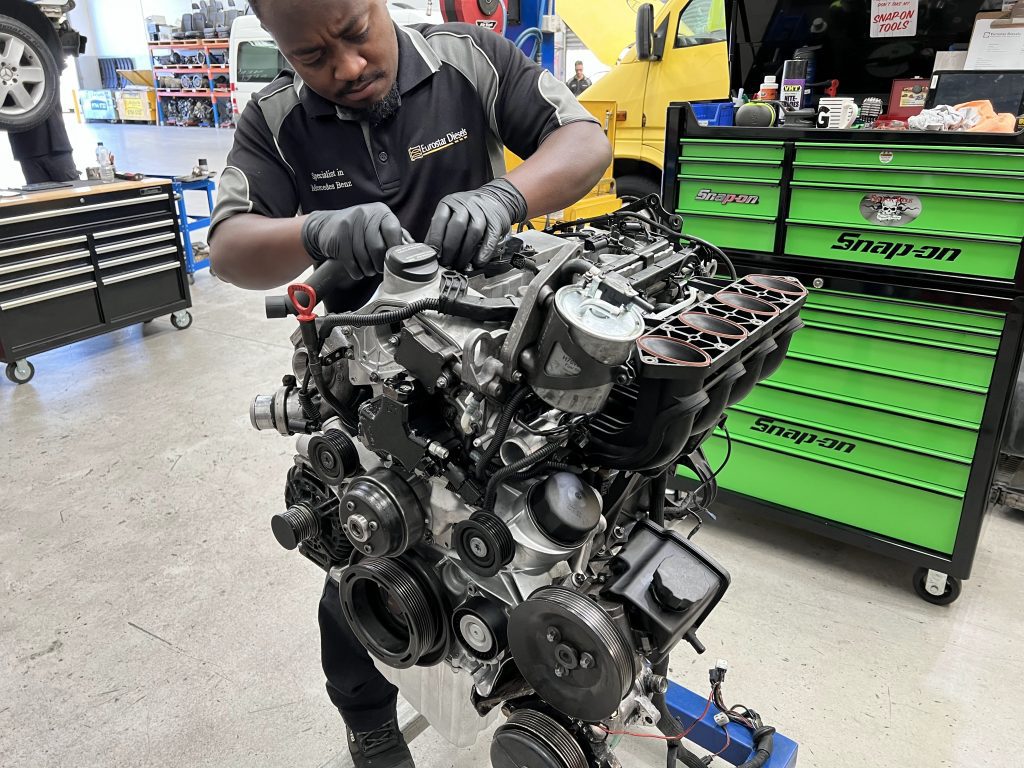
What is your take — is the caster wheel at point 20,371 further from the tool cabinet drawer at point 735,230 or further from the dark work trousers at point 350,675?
the tool cabinet drawer at point 735,230

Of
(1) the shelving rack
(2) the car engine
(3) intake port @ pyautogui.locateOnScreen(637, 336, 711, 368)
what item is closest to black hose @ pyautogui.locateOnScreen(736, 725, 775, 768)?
(2) the car engine

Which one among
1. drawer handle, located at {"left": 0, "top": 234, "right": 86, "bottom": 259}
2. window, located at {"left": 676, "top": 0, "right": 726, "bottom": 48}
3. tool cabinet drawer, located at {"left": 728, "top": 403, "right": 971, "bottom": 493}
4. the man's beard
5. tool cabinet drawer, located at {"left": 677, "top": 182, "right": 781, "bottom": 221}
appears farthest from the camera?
window, located at {"left": 676, "top": 0, "right": 726, "bottom": 48}

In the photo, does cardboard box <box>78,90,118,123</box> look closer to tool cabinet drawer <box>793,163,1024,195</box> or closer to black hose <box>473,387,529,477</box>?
tool cabinet drawer <box>793,163,1024,195</box>

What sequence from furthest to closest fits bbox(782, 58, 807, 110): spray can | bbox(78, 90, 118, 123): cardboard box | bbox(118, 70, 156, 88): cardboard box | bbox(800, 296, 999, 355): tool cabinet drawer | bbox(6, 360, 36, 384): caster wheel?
bbox(118, 70, 156, 88): cardboard box
bbox(78, 90, 118, 123): cardboard box
bbox(6, 360, 36, 384): caster wheel
bbox(782, 58, 807, 110): spray can
bbox(800, 296, 999, 355): tool cabinet drawer

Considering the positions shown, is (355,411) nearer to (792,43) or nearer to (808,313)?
(808,313)

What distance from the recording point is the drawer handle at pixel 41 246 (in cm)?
308

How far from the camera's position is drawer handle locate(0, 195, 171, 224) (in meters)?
3.11

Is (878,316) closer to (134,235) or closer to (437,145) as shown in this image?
(437,145)

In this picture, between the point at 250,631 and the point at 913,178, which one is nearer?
the point at 913,178

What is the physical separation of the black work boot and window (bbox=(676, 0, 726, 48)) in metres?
3.38

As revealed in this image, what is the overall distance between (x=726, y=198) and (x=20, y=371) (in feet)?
10.7

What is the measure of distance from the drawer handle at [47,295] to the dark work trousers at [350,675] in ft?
9.32

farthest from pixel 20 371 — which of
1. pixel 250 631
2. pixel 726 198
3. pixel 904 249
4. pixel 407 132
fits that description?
pixel 904 249

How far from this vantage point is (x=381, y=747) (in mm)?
1247
